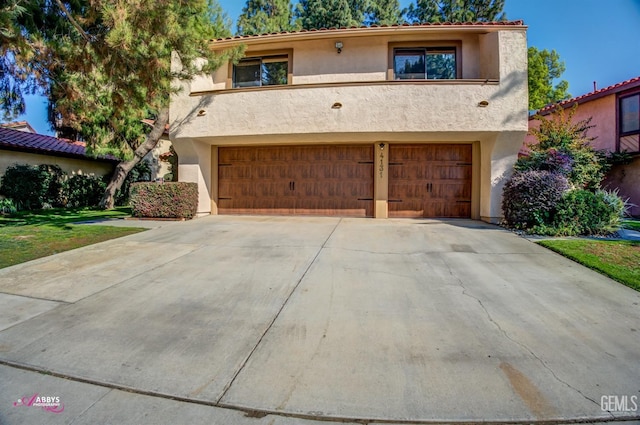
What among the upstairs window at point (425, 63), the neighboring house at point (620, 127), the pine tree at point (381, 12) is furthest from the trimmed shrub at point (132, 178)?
the neighboring house at point (620, 127)

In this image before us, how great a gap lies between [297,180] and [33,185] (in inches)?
461

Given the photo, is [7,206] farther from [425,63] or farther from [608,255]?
[608,255]

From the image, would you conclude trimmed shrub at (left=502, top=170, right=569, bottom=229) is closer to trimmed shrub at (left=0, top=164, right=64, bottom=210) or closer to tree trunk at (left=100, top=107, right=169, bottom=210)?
tree trunk at (left=100, top=107, right=169, bottom=210)

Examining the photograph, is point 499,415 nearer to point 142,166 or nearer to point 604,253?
point 604,253

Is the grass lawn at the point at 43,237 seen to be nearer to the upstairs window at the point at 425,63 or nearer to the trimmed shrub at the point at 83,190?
the trimmed shrub at the point at 83,190

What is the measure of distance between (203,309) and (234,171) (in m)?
9.17

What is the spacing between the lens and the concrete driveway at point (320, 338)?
7.88 feet

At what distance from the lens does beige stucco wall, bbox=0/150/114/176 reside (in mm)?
14000

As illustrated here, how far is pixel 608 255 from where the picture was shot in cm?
600

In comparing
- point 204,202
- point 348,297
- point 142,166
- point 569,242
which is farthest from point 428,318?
point 142,166

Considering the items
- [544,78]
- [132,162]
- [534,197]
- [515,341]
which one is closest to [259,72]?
[132,162]

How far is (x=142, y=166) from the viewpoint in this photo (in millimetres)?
19797

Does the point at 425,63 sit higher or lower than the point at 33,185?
higher

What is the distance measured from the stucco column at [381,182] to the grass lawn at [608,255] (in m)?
5.18
